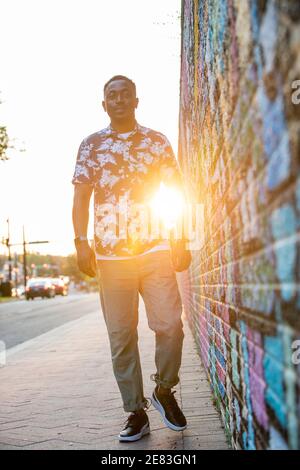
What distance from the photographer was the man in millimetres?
3074

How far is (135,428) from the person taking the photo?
3004 mm

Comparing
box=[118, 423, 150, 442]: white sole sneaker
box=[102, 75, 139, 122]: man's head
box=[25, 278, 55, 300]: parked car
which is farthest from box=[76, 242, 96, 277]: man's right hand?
box=[25, 278, 55, 300]: parked car

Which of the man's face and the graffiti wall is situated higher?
the man's face

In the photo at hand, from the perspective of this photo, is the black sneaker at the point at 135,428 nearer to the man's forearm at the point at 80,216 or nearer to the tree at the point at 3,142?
the man's forearm at the point at 80,216

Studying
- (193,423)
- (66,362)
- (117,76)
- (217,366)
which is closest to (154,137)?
(117,76)

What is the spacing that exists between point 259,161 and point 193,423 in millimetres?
2212

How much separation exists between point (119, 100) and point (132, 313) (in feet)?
4.15

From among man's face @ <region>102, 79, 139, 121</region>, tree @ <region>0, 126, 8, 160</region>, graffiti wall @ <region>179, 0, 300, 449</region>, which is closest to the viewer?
graffiti wall @ <region>179, 0, 300, 449</region>

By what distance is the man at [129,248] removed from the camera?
10.1 feet

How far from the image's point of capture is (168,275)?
3102 millimetres

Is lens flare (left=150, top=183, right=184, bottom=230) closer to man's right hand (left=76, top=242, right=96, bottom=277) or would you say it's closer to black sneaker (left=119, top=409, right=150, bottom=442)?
man's right hand (left=76, top=242, right=96, bottom=277)

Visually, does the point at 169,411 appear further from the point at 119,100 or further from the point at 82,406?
the point at 119,100

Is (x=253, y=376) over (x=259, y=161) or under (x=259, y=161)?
under

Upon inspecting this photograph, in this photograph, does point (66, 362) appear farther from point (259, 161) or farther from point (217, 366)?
point (259, 161)
